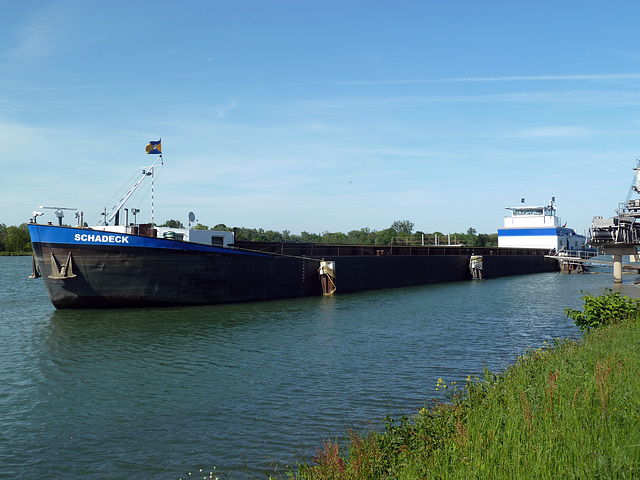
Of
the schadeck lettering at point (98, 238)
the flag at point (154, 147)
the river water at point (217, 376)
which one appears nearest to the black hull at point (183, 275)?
the schadeck lettering at point (98, 238)

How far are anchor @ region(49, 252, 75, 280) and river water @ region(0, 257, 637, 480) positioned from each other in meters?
2.02

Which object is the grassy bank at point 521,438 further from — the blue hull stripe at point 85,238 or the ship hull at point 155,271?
the ship hull at point 155,271

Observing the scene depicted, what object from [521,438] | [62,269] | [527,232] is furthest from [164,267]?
[527,232]

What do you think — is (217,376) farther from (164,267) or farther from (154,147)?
(154,147)

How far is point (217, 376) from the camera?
1352 centimetres

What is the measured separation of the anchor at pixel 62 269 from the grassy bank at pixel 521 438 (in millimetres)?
19943

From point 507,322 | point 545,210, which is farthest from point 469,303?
point 545,210

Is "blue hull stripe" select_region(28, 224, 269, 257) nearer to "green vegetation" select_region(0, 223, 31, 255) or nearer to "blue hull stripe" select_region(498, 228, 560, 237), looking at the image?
"blue hull stripe" select_region(498, 228, 560, 237)

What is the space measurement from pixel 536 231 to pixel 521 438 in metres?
69.0

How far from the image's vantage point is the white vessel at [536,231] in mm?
67938

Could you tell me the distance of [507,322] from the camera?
22453 millimetres

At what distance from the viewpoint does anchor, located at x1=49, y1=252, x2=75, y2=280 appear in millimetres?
23688

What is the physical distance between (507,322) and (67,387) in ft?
60.1

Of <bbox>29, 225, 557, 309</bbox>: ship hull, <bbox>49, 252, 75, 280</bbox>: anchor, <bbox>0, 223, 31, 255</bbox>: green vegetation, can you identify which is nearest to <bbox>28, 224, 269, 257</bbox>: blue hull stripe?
<bbox>29, 225, 557, 309</bbox>: ship hull
